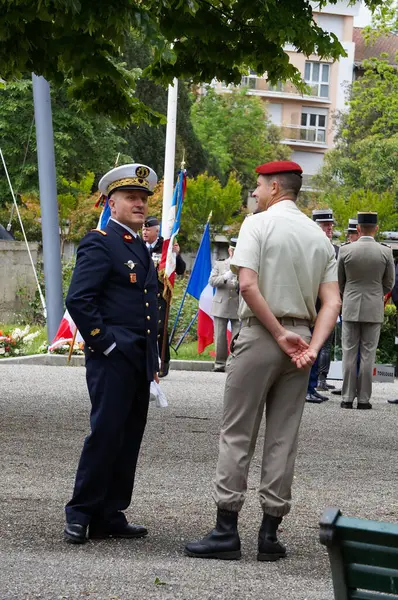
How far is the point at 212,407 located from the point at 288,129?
92520 mm

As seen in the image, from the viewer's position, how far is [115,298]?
21.5 feet

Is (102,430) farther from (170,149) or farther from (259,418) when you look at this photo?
(170,149)

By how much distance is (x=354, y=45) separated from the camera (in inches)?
3912

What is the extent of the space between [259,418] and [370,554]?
3.40m

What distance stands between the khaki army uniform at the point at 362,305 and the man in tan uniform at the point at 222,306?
4.70m

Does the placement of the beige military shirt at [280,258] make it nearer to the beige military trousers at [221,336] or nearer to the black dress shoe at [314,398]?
the black dress shoe at [314,398]

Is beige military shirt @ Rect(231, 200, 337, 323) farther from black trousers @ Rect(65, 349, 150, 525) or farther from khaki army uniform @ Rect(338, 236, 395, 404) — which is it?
khaki army uniform @ Rect(338, 236, 395, 404)

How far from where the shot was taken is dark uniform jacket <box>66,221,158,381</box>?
252 inches

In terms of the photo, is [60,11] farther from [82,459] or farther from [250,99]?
[250,99]

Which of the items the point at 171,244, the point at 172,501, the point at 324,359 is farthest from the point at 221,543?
the point at 171,244

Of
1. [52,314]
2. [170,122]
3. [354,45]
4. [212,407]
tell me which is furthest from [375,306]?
[354,45]

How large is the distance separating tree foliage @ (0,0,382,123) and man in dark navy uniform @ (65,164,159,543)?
3.50 m

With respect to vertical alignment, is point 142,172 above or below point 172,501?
above

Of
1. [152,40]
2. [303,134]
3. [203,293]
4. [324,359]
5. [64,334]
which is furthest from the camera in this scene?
[303,134]
